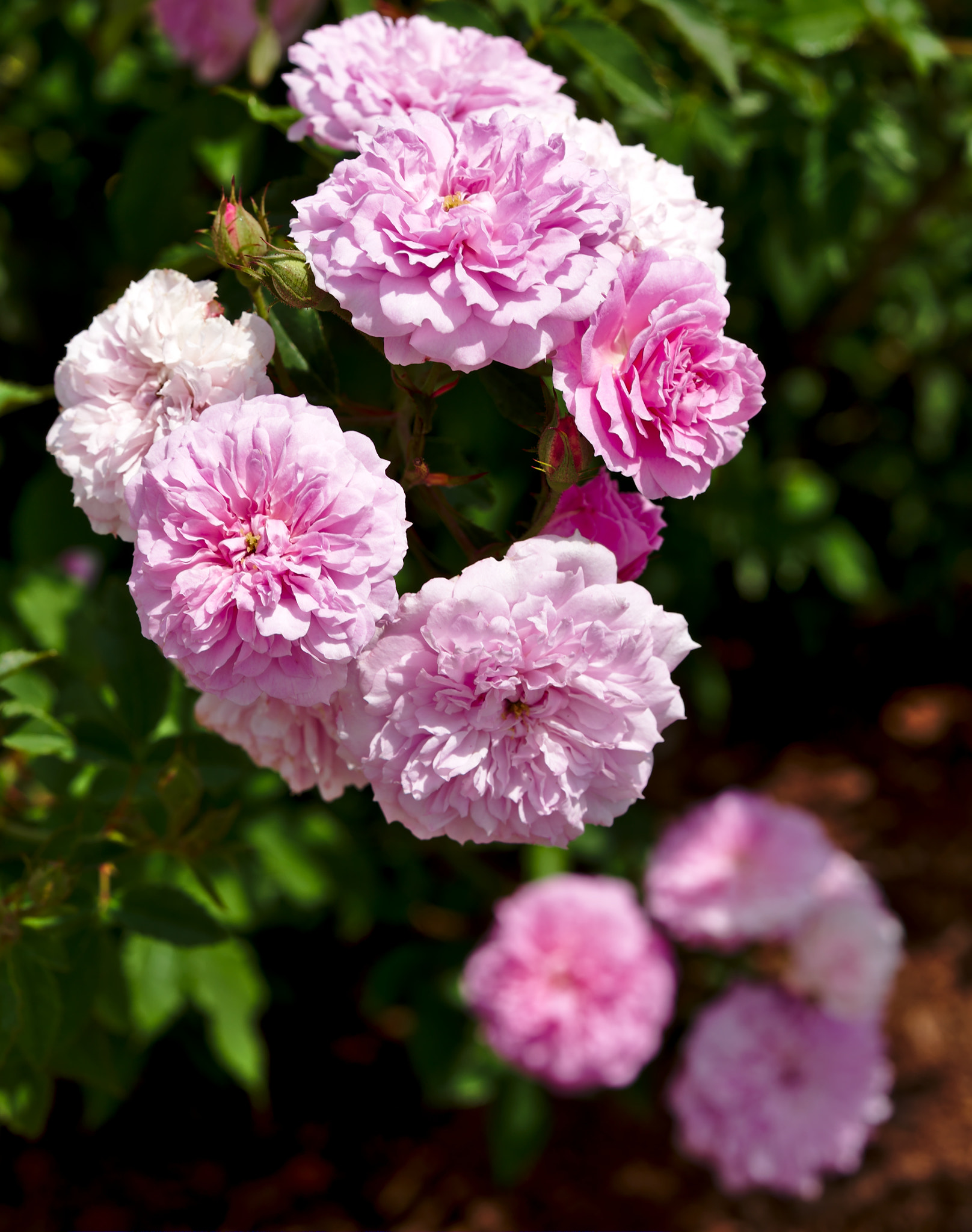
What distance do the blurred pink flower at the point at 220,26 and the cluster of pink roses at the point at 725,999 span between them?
154 centimetres

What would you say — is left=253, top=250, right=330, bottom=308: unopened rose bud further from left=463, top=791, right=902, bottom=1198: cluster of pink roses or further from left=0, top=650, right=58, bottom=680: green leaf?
left=463, top=791, right=902, bottom=1198: cluster of pink roses

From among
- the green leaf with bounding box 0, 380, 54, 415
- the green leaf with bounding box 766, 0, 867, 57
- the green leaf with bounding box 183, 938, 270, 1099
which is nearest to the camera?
the green leaf with bounding box 0, 380, 54, 415

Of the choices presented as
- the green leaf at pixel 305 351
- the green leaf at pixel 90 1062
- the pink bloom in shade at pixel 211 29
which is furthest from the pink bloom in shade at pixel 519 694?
the pink bloom in shade at pixel 211 29

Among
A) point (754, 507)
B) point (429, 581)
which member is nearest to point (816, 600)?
point (754, 507)

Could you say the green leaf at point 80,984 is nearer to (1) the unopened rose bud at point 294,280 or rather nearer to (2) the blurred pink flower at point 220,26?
(1) the unopened rose bud at point 294,280

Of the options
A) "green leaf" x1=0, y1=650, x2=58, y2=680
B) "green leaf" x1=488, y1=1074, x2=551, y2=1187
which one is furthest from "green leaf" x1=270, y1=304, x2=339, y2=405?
"green leaf" x1=488, y1=1074, x2=551, y2=1187

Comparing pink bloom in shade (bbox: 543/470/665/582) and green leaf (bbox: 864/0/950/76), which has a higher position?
green leaf (bbox: 864/0/950/76)

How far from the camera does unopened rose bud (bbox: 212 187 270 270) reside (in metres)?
0.88

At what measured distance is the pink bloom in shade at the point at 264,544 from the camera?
0.79m

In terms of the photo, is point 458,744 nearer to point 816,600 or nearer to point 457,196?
point 457,196

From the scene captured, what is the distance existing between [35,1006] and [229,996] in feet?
2.23

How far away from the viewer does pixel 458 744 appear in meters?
0.86

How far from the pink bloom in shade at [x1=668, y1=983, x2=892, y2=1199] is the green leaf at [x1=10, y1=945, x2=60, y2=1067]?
55.5 inches

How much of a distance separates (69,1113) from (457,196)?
2.34 metres
